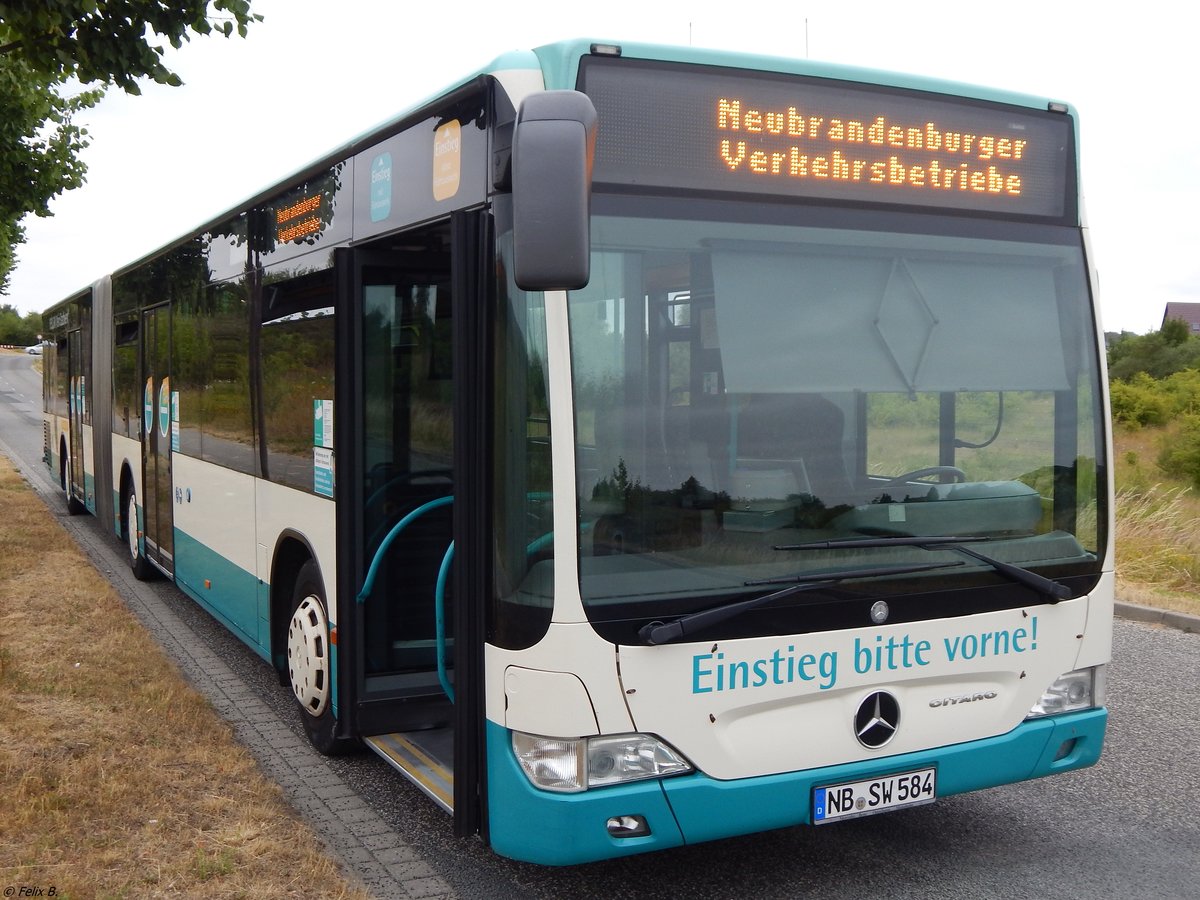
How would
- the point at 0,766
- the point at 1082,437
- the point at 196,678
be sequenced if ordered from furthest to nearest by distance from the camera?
1. the point at 196,678
2. the point at 0,766
3. the point at 1082,437

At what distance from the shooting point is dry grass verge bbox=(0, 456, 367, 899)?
4.07 metres

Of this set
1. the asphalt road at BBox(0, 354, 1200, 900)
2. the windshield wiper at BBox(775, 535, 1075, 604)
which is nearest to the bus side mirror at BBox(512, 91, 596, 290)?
the windshield wiper at BBox(775, 535, 1075, 604)

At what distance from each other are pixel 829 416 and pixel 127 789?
3237 mm

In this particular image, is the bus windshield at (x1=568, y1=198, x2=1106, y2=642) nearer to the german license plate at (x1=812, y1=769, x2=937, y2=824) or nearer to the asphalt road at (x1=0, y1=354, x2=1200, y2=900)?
the german license plate at (x1=812, y1=769, x2=937, y2=824)

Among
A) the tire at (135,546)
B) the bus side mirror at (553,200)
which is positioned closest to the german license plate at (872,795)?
the bus side mirror at (553,200)

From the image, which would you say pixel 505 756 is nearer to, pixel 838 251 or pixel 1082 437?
pixel 838 251

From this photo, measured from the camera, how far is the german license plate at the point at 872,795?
3.76 m

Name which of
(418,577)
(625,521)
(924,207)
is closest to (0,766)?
(418,577)

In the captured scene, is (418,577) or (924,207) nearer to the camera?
(924,207)

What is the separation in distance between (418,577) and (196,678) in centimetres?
257

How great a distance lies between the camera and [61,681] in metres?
6.47

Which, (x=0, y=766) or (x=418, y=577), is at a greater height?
(x=418, y=577)

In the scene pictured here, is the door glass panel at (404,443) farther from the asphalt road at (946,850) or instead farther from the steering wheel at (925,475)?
the steering wheel at (925,475)

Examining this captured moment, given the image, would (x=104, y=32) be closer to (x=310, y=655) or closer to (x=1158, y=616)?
(x=310, y=655)
